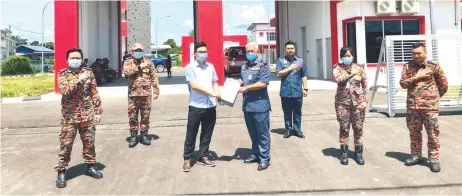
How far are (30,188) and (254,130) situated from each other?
2.93 metres

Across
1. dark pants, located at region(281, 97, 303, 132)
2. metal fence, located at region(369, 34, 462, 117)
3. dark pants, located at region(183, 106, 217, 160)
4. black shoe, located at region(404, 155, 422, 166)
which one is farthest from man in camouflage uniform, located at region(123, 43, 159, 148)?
metal fence, located at region(369, 34, 462, 117)

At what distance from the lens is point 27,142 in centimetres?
718

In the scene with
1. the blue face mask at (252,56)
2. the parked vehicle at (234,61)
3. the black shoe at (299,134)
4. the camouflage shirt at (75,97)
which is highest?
the parked vehicle at (234,61)

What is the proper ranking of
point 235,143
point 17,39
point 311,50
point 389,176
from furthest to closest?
point 17,39 < point 311,50 < point 235,143 < point 389,176

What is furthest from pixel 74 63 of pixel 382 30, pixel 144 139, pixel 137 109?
pixel 382 30

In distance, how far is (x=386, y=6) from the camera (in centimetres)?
1630

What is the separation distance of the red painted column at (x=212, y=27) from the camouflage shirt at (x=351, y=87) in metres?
10.8

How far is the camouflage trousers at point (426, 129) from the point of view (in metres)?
5.00

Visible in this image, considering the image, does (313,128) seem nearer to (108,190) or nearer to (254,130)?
(254,130)

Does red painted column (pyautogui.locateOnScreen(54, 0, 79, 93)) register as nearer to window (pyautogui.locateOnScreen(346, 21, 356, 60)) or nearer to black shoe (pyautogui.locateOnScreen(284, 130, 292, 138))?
black shoe (pyautogui.locateOnScreen(284, 130, 292, 138))

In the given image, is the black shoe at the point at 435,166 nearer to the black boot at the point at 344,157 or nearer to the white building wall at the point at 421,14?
the black boot at the point at 344,157

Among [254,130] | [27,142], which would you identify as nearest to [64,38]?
[27,142]

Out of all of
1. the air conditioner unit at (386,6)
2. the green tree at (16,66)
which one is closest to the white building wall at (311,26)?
the air conditioner unit at (386,6)

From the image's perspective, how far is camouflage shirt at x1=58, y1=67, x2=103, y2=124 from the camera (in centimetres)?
466
